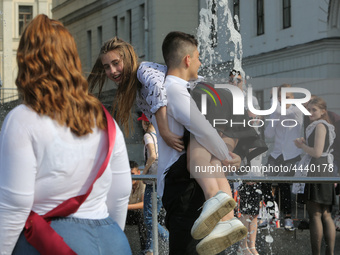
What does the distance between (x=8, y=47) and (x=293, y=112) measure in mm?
56634

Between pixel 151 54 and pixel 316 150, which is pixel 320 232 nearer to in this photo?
pixel 316 150

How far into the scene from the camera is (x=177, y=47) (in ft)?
15.1

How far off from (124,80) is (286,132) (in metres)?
5.27

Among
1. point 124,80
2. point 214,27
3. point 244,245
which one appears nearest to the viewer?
point 124,80

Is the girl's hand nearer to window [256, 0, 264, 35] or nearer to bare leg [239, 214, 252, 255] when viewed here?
bare leg [239, 214, 252, 255]

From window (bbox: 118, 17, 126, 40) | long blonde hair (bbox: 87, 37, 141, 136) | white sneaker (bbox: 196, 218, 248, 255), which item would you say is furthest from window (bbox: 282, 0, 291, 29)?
white sneaker (bbox: 196, 218, 248, 255)

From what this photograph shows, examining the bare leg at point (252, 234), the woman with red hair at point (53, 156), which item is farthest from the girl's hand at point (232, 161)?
the bare leg at point (252, 234)

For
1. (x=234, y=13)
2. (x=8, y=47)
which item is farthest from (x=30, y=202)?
(x=8, y=47)

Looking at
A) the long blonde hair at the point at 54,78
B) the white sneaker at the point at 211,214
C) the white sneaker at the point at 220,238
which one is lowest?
the white sneaker at the point at 220,238

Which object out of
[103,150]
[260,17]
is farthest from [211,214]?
[260,17]

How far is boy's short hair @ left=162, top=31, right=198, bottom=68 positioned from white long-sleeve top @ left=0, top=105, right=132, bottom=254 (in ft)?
5.33

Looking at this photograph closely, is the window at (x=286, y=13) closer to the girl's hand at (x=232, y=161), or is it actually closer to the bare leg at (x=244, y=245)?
the bare leg at (x=244, y=245)

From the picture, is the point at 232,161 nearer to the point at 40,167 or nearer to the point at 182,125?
the point at 182,125

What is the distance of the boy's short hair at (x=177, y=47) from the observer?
459cm
